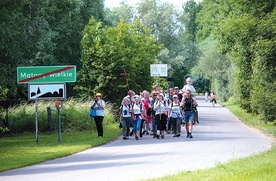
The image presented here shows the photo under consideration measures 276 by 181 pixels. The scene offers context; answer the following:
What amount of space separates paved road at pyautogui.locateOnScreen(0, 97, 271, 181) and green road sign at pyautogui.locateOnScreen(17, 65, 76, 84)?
321 cm

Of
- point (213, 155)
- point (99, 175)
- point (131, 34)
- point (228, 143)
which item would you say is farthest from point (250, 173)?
point (131, 34)

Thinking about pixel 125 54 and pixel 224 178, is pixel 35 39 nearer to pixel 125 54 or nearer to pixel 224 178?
pixel 125 54

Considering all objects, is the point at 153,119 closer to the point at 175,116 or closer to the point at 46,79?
the point at 175,116

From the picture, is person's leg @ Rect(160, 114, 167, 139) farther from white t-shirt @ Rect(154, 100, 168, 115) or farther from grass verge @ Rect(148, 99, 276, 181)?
grass verge @ Rect(148, 99, 276, 181)

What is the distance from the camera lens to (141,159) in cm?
1731

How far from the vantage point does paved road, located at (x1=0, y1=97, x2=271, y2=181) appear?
14250mm

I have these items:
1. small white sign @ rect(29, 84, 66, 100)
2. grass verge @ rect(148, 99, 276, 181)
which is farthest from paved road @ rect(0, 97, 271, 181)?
small white sign @ rect(29, 84, 66, 100)

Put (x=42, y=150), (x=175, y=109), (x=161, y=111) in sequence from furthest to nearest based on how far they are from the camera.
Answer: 1. (x=175, y=109)
2. (x=161, y=111)
3. (x=42, y=150)

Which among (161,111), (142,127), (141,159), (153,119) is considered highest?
(161,111)

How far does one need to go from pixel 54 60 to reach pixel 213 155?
28.8 meters

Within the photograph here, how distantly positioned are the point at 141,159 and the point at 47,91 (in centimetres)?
836

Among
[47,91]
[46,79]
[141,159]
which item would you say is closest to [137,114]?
[47,91]

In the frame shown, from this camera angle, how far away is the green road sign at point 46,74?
24469 mm

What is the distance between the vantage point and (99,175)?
14086 mm
